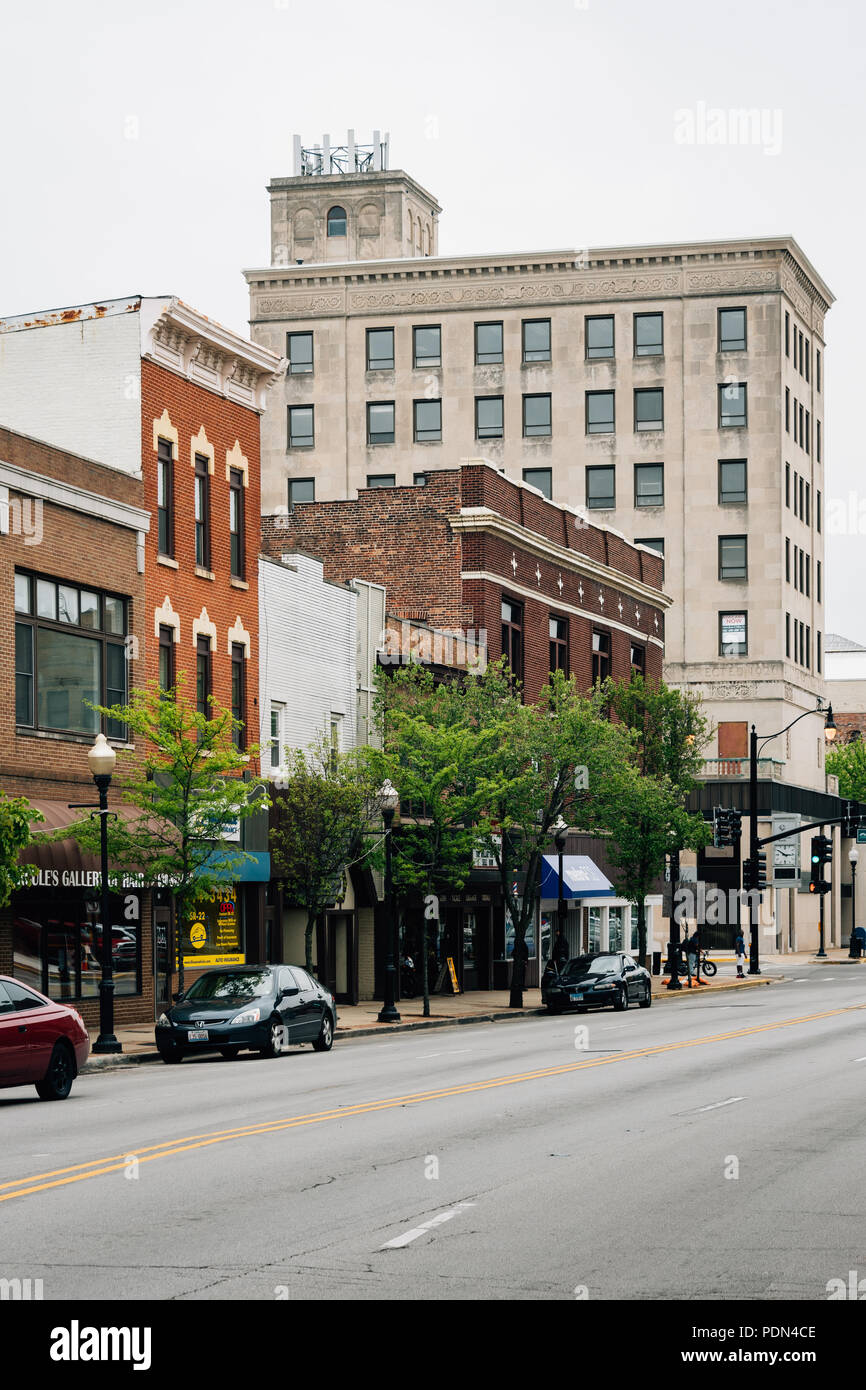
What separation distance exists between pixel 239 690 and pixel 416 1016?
7.60m

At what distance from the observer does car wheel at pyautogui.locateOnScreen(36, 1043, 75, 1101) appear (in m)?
20.6

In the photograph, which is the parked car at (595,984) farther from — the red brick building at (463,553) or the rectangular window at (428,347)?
the rectangular window at (428,347)

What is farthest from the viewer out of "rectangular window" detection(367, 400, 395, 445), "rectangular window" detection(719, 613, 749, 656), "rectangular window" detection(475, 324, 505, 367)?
"rectangular window" detection(367, 400, 395, 445)

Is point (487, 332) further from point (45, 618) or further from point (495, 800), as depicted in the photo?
point (45, 618)

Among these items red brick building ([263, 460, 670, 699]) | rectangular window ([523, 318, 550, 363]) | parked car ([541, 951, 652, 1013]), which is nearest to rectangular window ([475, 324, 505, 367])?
rectangular window ([523, 318, 550, 363])

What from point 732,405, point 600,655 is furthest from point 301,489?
point 600,655

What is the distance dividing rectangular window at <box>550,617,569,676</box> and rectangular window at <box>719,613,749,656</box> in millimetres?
24853

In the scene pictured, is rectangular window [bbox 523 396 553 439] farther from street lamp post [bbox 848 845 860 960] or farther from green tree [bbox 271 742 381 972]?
green tree [bbox 271 742 381 972]

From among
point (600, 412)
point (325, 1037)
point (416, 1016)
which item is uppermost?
point (600, 412)

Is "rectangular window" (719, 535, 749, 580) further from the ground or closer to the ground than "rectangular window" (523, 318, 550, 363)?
closer to the ground

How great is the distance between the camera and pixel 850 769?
3974 inches

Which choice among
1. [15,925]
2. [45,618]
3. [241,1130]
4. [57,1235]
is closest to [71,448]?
[45,618]

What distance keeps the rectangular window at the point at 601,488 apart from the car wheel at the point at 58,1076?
6118 centimetres

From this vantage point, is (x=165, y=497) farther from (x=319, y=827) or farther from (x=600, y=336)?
(x=600, y=336)
